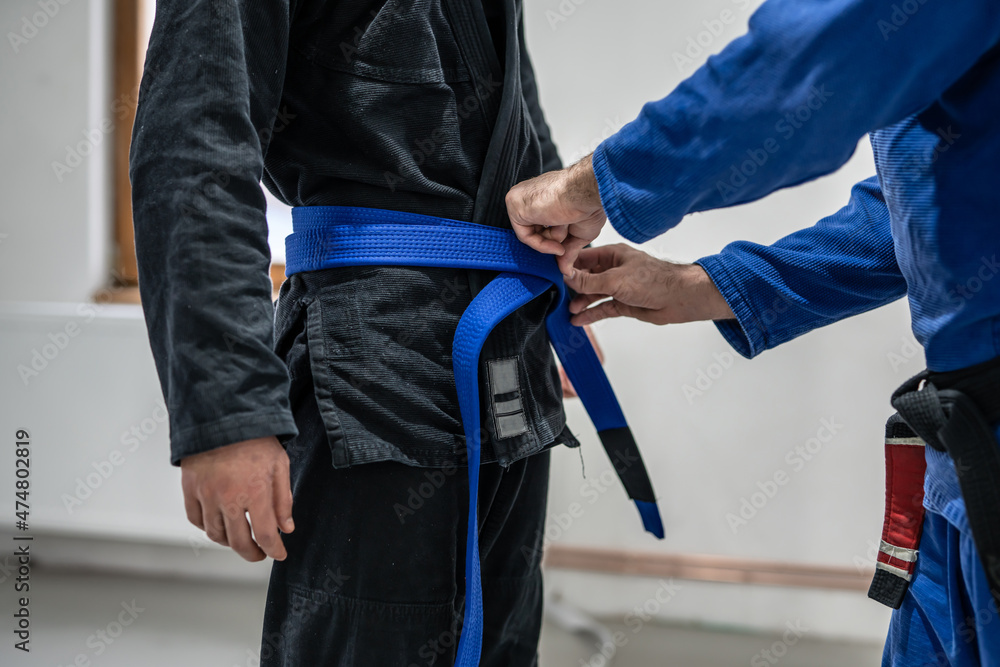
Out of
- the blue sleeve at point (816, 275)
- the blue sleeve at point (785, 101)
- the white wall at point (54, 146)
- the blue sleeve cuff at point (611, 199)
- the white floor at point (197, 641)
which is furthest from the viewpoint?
the white wall at point (54, 146)

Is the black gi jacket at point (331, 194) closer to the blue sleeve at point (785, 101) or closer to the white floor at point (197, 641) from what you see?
the blue sleeve at point (785, 101)

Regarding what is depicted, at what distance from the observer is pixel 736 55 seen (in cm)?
53

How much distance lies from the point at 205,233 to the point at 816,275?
0.66 metres

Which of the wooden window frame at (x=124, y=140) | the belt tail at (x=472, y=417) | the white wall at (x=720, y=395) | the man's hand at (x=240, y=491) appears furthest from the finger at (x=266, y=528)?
the wooden window frame at (x=124, y=140)

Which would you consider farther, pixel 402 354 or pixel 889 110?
pixel 402 354

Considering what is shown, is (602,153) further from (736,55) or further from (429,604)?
(429,604)

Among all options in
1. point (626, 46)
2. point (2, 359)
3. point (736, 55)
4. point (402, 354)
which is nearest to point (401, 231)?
point (402, 354)

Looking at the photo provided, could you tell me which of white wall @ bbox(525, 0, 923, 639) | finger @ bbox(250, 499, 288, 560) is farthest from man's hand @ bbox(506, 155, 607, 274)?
white wall @ bbox(525, 0, 923, 639)

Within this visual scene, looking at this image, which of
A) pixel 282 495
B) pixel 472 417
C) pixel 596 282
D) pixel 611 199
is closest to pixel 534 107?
pixel 596 282

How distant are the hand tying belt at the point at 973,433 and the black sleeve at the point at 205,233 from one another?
0.51m

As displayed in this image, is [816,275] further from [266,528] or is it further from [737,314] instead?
[266,528]

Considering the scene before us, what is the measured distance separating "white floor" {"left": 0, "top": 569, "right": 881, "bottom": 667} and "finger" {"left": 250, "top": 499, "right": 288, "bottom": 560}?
1.16m

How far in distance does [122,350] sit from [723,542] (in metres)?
1.63

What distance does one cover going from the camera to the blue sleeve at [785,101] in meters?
0.47
